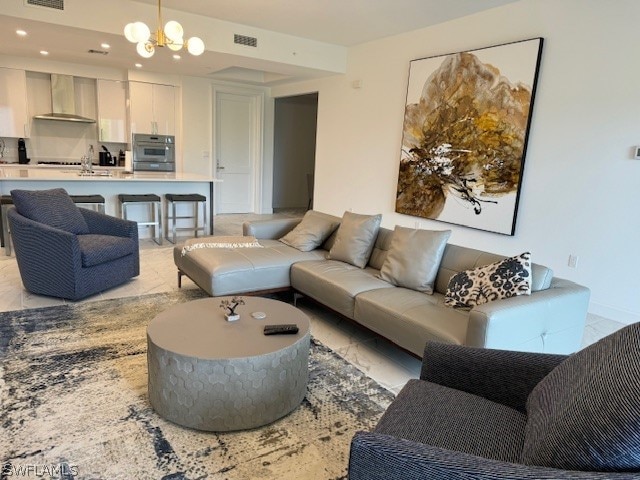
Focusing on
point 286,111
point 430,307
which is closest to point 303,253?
point 430,307

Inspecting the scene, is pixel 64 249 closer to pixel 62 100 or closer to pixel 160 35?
pixel 160 35

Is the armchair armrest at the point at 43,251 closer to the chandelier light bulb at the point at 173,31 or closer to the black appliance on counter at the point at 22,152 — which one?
the chandelier light bulb at the point at 173,31

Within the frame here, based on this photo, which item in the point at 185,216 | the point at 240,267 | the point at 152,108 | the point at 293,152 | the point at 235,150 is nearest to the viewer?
the point at 240,267

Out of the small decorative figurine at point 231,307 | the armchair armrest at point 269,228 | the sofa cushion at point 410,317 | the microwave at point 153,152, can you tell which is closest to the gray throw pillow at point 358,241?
the sofa cushion at point 410,317

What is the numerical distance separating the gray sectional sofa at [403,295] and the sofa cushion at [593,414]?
88 centimetres

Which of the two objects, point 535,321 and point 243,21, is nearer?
point 535,321

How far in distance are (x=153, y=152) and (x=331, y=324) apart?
5695 mm

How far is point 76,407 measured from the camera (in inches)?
86.8

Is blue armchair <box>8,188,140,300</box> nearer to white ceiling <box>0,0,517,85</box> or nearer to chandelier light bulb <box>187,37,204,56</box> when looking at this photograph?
chandelier light bulb <box>187,37,204,56</box>

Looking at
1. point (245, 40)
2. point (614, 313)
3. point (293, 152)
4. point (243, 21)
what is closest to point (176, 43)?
point (243, 21)

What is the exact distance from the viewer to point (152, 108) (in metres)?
7.66

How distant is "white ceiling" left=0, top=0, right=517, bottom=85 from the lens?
15.0 feet

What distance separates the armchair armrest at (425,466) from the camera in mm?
999

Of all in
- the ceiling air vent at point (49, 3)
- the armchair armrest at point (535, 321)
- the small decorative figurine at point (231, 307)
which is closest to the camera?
the armchair armrest at point (535, 321)
